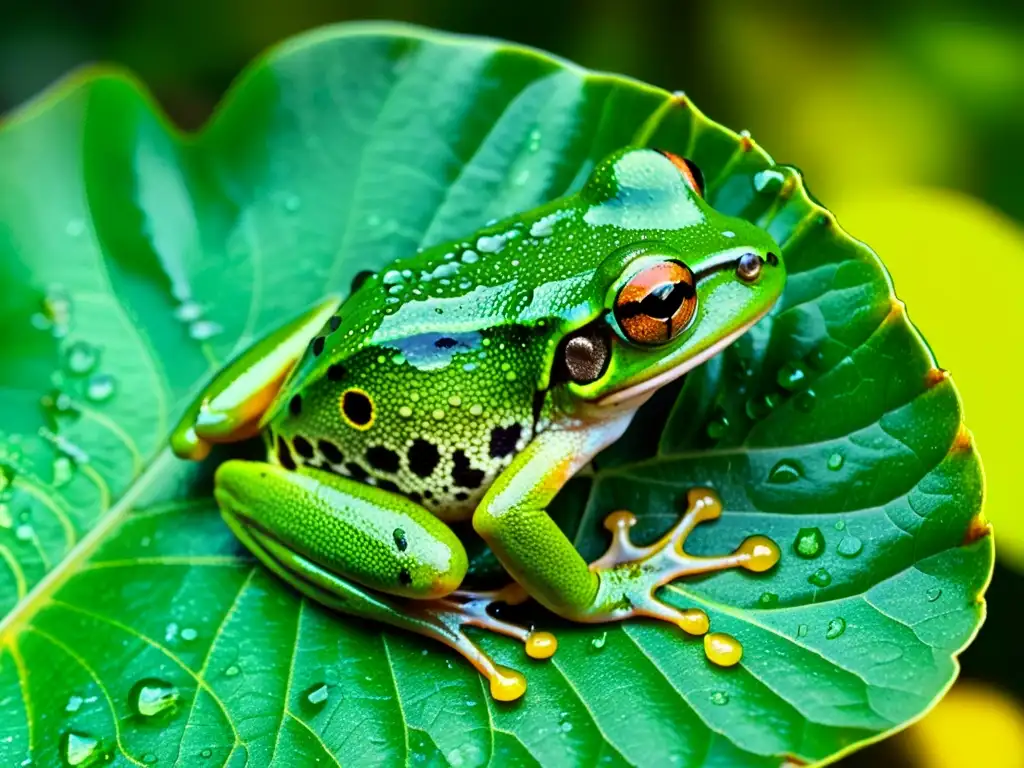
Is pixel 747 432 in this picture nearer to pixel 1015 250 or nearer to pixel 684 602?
pixel 684 602

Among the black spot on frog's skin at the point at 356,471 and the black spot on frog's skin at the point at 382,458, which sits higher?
the black spot on frog's skin at the point at 382,458

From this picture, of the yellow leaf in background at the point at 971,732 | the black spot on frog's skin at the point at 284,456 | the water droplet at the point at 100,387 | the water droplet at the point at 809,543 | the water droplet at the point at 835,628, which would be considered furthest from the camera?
the yellow leaf in background at the point at 971,732

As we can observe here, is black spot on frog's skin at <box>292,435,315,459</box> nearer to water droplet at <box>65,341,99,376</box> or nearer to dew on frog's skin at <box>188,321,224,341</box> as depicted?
dew on frog's skin at <box>188,321,224,341</box>

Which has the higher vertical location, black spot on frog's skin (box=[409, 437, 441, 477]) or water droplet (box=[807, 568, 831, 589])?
water droplet (box=[807, 568, 831, 589])

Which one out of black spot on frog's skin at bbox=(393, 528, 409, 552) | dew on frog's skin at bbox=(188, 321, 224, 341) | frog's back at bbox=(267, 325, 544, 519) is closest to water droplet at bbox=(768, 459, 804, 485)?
frog's back at bbox=(267, 325, 544, 519)

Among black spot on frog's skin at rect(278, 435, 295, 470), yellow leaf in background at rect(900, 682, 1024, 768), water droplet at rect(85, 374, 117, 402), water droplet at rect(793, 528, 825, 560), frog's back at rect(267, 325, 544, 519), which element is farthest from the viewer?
yellow leaf in background at rect(900, 682, 1024, 768)

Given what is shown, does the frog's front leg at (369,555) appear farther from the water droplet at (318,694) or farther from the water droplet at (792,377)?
the water droplet at (792,377)

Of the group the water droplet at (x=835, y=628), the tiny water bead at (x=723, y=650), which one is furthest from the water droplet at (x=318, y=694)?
the water droplet at (x=835, y=628)

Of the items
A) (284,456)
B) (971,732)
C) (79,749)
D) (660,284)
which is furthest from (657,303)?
(971,732)
